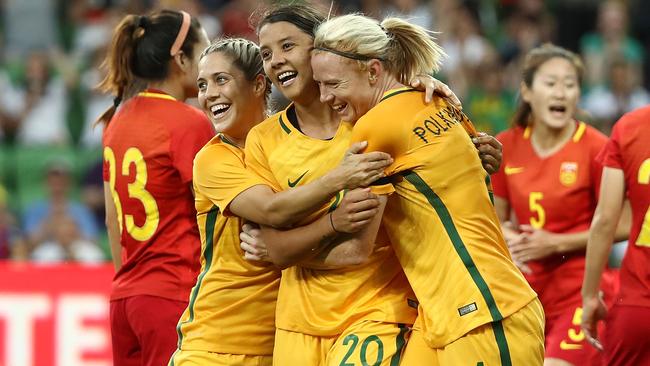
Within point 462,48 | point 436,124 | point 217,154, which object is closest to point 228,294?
point 217,154

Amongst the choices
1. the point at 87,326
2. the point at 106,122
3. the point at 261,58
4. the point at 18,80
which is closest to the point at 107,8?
the point at 18,80

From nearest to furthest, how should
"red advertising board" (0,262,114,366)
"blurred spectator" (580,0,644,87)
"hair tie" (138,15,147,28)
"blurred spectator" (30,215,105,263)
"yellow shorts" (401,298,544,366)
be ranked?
1. "yellow shorts" (401,298,544,366)
2. "hair tie" (138,15,147,28)
3. "red advertising board" (0,262,114,366)
4. "blurred spectator" (30,215,105,263)
5. "blurred spectator" (580,0,644,87)

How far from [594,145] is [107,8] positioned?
27.0 ft

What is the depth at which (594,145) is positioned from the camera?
6.80 metres

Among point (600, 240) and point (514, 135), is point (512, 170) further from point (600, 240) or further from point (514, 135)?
point (600, 240)

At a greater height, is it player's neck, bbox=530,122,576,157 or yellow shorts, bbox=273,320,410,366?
player's neck, bbox=530,122,576,157

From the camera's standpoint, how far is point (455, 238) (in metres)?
4.60

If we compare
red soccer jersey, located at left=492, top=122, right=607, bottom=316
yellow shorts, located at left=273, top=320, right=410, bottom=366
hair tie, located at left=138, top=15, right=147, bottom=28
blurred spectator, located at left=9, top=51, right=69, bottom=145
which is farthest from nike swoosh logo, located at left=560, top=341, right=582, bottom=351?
blurred spectator, located at left=9, top=51, right=69, bottom=145

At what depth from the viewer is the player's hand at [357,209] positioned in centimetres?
461

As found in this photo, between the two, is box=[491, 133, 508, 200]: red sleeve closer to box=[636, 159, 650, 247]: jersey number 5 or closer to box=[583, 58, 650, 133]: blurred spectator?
box=[636, 159, 650, 247]: jersey number 5

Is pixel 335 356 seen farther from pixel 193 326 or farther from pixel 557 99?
pixel 557 99

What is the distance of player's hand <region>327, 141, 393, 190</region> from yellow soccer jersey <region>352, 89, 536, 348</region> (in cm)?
4

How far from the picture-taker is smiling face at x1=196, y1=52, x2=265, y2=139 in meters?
5.36

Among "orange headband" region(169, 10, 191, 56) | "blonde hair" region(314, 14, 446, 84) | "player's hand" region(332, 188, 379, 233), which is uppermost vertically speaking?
"orange headband" region(169, 10, 191, 56)
